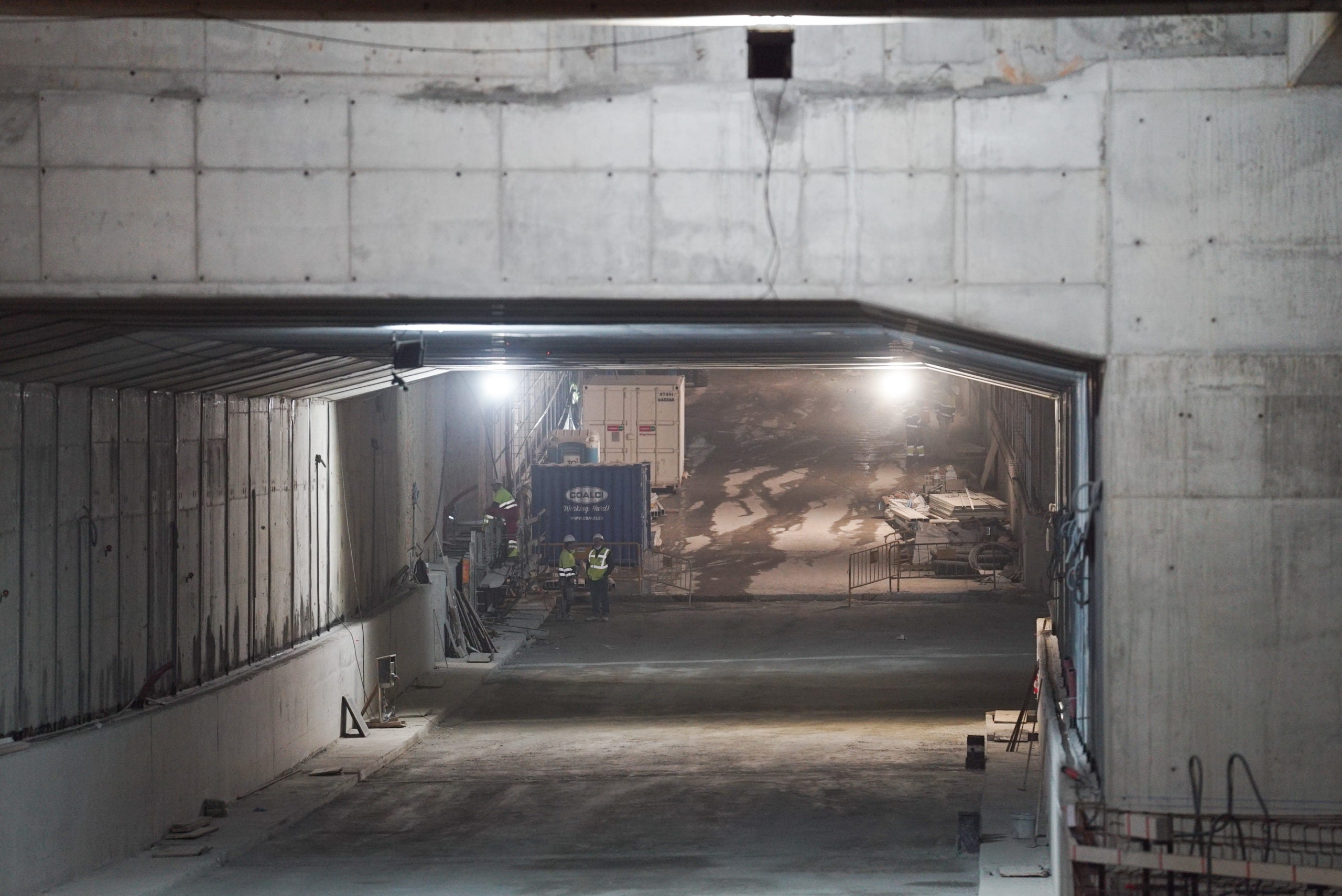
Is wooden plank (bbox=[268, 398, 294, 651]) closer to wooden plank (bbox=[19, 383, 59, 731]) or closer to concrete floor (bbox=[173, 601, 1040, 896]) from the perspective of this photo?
concrete floor (bbox=[173, 601, 1040, 896])

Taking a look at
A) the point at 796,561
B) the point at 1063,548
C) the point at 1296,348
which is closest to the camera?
the point at 1296,348

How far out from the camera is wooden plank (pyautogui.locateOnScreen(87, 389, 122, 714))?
16562mm

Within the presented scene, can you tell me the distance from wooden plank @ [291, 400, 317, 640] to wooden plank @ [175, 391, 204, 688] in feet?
12.1

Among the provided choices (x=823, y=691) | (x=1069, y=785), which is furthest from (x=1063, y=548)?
(x=823, y=691)

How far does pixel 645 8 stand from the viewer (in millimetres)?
8477

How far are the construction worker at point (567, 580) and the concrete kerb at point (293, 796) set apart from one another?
5626mm

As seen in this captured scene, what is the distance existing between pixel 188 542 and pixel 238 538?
5.21 feet

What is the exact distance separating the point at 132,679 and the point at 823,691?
1298 cm

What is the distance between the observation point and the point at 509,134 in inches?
472

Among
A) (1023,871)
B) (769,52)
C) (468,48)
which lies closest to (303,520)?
(1023,871)

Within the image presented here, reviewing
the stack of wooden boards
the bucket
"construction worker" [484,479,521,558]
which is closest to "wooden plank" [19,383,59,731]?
the bucket

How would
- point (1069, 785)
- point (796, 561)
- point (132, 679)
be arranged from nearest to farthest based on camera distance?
point (1069, 785)
point (132, 679)
point (796, 561)

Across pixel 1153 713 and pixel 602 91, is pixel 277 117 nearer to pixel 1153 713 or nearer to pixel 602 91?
pixel 602 91

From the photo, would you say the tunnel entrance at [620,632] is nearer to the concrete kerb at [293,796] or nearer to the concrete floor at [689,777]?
the concrete floor at [689,777]
